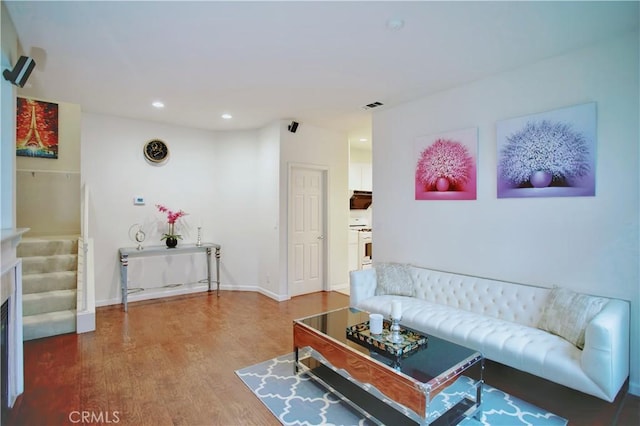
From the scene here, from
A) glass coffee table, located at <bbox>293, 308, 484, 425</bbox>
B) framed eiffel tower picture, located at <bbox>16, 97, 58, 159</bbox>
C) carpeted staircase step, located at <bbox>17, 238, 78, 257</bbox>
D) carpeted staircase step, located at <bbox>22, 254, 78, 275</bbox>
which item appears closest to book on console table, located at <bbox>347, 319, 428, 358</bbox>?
glass coffee table, located at <bbox>293, 308, 484, 425</bbox>

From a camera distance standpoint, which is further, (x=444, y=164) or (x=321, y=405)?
(x=444, y=164)

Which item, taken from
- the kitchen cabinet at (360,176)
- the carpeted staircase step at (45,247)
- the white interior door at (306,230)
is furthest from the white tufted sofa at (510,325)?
the carpeted staircase step at (45,247)

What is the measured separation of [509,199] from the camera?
3.10 meters

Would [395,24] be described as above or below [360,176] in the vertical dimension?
above

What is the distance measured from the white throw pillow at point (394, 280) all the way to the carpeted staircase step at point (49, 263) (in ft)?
12.7

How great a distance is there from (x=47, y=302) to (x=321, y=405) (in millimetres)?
3388

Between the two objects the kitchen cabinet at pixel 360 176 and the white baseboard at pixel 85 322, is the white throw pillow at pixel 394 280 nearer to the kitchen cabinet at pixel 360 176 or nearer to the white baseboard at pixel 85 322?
the white baseboard at pixel 85 322

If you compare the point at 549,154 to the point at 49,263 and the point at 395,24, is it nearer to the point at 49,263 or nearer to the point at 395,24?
the point at 395,24

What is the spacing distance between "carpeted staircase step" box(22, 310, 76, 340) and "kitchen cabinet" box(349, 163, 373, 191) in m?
5.03

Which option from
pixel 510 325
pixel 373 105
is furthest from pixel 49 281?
pixel 510 325

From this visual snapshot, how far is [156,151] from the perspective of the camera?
5.02m

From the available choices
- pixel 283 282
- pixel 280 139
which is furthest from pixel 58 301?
pixel 280 139

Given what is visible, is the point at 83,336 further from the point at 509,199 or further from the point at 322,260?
the point at 509,199

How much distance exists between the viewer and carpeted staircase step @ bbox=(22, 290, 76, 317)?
11.9 ft
